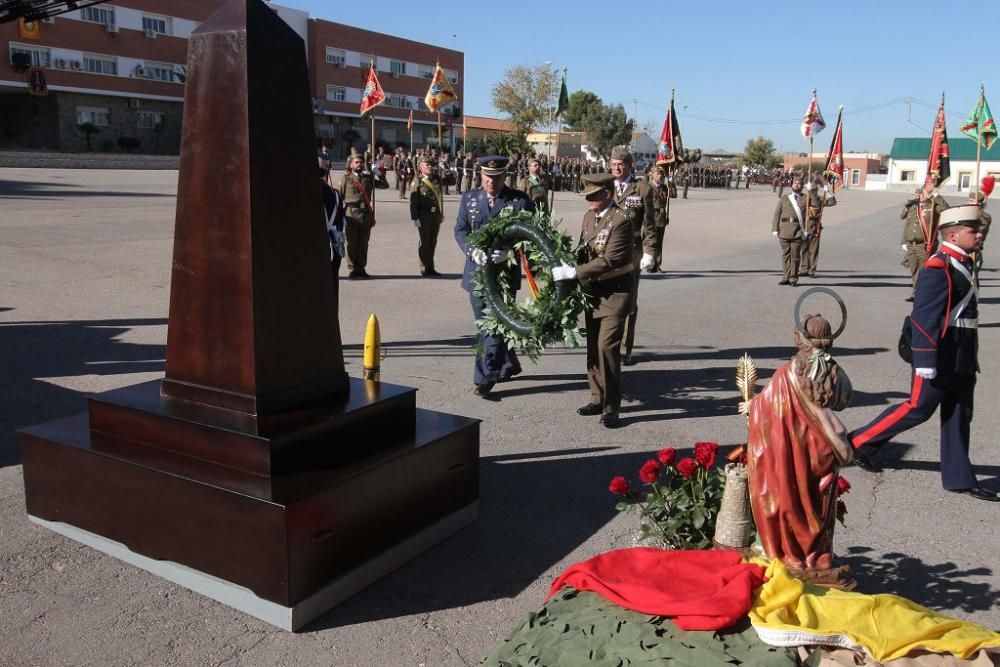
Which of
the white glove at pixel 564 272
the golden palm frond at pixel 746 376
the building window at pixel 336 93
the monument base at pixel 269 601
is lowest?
the monument base at pixel 269 601

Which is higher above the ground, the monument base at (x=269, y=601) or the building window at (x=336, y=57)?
the building window at (x=336, y=57)

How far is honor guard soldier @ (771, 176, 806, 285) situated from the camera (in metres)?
15.4

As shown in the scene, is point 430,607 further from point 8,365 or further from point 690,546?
point 8,365

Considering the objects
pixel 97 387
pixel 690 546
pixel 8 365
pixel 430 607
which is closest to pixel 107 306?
pixel 8 365

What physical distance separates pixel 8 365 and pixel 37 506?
151 inches

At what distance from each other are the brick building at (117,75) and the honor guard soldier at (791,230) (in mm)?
31182

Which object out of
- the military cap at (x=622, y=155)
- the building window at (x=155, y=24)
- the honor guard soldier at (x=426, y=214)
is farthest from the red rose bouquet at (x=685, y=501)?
the building window at (x=155, y=24)

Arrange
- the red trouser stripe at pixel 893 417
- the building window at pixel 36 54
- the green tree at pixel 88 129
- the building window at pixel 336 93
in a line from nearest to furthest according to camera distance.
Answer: the red trouser stripe at pixel 893 417
the building window at pixel 36 54
the green tree at pixel 88 129
the building window at pixel 336 93

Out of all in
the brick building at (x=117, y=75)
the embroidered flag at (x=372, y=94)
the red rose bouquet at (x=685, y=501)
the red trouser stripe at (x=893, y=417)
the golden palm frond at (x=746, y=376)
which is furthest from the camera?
the brick building at (x=117, y=75)

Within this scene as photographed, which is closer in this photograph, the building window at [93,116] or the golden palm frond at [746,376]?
the golden palm frond at [746,376]

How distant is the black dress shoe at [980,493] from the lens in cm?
543

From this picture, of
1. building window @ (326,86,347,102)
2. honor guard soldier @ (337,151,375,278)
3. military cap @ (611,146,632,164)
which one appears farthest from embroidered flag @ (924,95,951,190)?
building window @ (326,86,347,102)

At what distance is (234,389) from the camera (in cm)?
411

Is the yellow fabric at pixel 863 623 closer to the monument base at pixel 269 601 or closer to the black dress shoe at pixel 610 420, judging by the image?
the monument base at pixel 269 601
